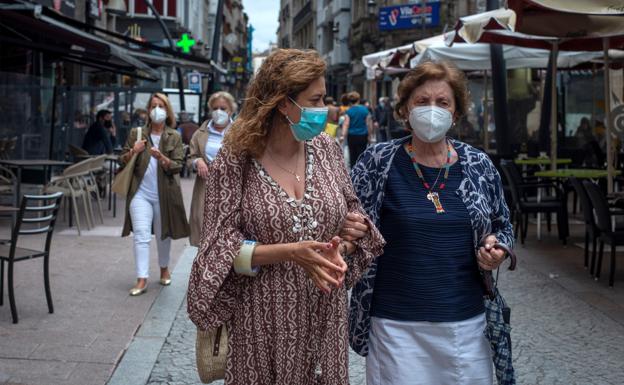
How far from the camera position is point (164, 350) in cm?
612

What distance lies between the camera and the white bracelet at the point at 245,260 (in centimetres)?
291

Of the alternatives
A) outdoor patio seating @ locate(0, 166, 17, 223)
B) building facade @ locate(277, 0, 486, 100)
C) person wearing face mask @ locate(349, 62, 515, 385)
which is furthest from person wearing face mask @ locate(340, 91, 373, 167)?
person wearing face mask @ locate(349, 62, 515, 385)

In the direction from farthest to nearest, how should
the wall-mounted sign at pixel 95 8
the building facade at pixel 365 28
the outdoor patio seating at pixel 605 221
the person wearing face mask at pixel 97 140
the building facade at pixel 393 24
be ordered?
the building facade at pixel 365 28
the building facade at pixel 393 24
the wall-mounted sign at pixel 95 8
the person wearing face mask at pixel 97 140
the outdoor patio seating at pixel 605 221

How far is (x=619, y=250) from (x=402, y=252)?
7.83 m

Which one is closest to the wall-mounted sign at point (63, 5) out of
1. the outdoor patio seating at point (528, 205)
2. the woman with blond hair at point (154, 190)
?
the outdoor patio seating at point (528, 205)

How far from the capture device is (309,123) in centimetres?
302

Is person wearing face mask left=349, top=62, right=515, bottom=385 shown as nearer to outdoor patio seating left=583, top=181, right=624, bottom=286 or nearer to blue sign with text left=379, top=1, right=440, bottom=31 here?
outdoor patio seating left=583, top=181, right=624, bottom=286

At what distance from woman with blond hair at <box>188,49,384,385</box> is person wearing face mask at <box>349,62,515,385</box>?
317 mm

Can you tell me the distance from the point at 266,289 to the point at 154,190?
509 centimetres

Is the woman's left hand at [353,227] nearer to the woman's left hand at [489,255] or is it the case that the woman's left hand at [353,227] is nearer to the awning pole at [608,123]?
the woman's left hand at [489,255]

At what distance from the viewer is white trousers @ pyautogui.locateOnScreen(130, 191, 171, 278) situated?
25.4 feet

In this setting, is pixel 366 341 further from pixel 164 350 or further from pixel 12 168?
pixel 12 168

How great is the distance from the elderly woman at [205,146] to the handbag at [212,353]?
4.35 meters

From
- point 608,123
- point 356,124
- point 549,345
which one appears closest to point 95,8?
point 356,124
